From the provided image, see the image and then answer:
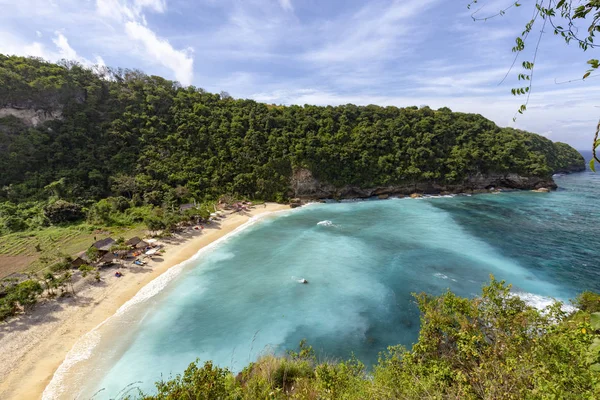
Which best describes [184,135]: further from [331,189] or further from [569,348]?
[569,348]

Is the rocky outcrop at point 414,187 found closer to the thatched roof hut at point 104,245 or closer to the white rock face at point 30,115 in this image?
the thatched roof hut at point 104,245

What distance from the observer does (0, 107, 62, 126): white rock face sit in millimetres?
42900

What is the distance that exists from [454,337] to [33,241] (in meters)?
41.9

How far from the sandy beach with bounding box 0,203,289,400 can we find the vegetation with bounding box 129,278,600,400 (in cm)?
1277

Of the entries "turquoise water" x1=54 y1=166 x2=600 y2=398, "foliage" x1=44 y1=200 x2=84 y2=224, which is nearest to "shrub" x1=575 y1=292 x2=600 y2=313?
"turquoise water" x1=54 y1=166 x2=600 y2=398

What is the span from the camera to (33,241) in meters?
31.0

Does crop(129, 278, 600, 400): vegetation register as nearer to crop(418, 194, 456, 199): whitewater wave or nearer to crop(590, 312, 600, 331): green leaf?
crop(590, 312, 600, 331): green leaf

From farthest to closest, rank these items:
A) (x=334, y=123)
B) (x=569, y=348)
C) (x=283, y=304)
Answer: (x=334, y=123) → (x=283, y=304) → (x=569, y=348)

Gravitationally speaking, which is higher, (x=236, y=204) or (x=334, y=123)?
(x=334, y=123)

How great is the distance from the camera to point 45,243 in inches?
1199

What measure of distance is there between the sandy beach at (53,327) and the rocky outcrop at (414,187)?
31.7 meters

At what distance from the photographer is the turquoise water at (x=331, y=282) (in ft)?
60.6

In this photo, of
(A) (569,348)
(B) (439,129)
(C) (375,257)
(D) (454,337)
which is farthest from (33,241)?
(B) (439,129)

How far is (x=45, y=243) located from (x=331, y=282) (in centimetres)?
3211
